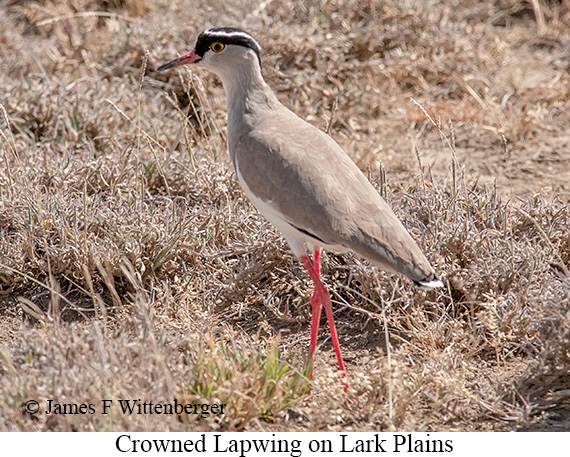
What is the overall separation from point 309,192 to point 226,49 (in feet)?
3.70

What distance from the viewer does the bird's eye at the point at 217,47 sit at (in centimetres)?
435

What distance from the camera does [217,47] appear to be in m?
4.37

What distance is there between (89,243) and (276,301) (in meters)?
1.11

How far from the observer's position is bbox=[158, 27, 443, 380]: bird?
11.7 feet

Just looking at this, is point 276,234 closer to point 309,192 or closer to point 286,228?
point 286,228

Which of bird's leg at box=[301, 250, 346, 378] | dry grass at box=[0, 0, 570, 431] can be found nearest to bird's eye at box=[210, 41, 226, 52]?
dry grass at box=[0, 0, 570, 431]

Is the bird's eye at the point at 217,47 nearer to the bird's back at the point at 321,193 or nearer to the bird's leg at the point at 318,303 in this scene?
the bird's back at the point at 321,193

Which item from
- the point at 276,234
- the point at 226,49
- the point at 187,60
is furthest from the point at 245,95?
the point at 276,234

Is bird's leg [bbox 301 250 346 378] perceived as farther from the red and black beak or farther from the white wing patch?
the red and black beak

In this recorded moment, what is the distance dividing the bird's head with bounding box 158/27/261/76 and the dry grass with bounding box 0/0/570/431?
0.40m

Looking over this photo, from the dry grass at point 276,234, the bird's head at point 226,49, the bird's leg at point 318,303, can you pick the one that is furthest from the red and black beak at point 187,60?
the bird's leg at point 318,303

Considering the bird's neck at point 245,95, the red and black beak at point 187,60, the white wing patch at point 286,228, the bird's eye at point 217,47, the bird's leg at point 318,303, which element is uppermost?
the bird's eye at point 217,47

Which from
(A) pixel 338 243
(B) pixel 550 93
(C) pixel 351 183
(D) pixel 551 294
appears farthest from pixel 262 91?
(B) pixel 550 93

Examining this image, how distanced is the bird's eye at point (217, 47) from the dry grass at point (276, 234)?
17.5 inches
